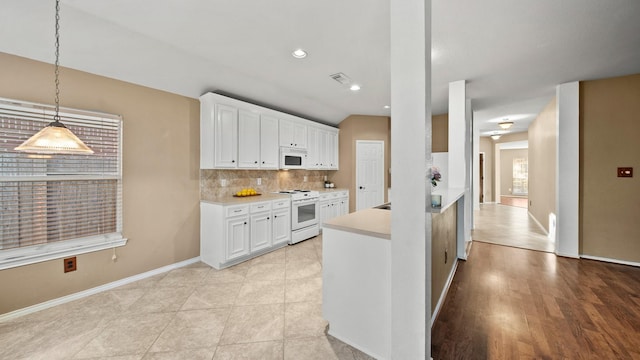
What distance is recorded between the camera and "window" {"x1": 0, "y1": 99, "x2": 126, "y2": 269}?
2086mm

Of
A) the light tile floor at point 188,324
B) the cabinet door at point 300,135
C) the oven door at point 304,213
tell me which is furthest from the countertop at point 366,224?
the cabinet door at point 300,135

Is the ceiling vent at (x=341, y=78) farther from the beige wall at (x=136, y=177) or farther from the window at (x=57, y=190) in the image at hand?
the window at (x=57, y=190)

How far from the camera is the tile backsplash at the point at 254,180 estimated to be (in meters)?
3.56

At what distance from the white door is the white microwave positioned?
139cm

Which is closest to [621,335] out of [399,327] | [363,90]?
[399,327]

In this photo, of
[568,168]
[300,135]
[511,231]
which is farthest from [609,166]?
[300,135]

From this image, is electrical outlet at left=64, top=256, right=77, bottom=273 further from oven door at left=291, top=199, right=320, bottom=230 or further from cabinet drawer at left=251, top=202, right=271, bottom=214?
oven door at left=291, top=199, right=320, bottom=230

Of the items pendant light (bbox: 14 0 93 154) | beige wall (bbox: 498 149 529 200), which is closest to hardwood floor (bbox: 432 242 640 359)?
pendant light (bbox: 14 0 93 154)

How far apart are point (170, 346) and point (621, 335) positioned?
11.3 ft

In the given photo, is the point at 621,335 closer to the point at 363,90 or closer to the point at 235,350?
the point at 235,350

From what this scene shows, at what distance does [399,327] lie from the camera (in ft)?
4.66

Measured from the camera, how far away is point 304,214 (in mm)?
4363

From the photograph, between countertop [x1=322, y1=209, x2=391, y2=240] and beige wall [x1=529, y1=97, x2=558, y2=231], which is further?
beige wall [x1=529, y1=97, x2=558, y2=231]

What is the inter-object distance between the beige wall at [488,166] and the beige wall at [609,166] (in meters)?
6.05
